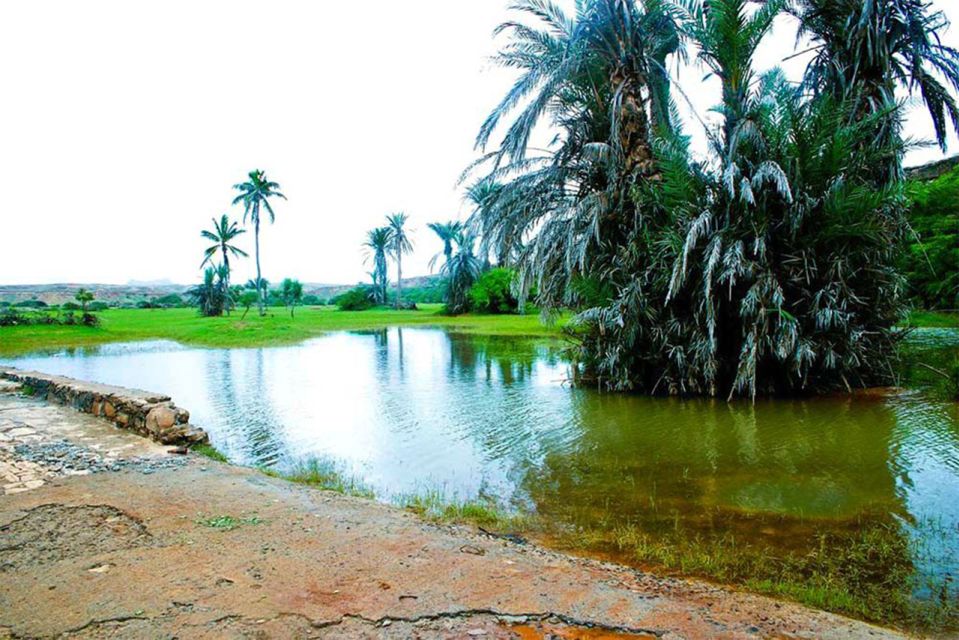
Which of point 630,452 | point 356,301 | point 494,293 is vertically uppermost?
point 494,293

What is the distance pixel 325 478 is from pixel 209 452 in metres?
1.99

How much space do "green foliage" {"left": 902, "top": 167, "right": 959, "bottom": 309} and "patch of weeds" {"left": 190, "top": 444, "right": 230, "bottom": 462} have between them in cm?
2181

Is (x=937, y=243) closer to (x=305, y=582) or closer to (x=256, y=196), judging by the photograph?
(x=305, y=582)

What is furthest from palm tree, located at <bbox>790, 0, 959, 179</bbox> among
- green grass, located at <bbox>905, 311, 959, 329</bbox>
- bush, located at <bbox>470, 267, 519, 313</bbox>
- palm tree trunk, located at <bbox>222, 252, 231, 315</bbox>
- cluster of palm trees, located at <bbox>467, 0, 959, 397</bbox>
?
palm tree trunk, located at <bbox>222, 252, 231, 315</bbox>

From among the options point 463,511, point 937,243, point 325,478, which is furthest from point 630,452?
point 937,243

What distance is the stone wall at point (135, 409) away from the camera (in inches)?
298

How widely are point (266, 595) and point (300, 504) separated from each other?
1.91 metres

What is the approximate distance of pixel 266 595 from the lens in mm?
3365

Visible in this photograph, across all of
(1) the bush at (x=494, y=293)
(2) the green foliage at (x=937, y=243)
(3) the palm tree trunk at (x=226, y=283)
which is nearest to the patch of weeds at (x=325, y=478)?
(2) the green foliage at (x=937, y=243)

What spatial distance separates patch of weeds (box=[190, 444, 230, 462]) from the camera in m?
7.33

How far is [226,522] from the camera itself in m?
4.61

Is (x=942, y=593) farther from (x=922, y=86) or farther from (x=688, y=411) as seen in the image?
(x=922, y=86)

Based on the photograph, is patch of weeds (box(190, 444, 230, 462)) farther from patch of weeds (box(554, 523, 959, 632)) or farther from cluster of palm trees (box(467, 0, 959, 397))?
cluster of palm trees (box(467, 0, 959, 397))

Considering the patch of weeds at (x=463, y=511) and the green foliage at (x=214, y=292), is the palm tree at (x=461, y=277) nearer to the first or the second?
the green foliage at (x=214, y=292)
